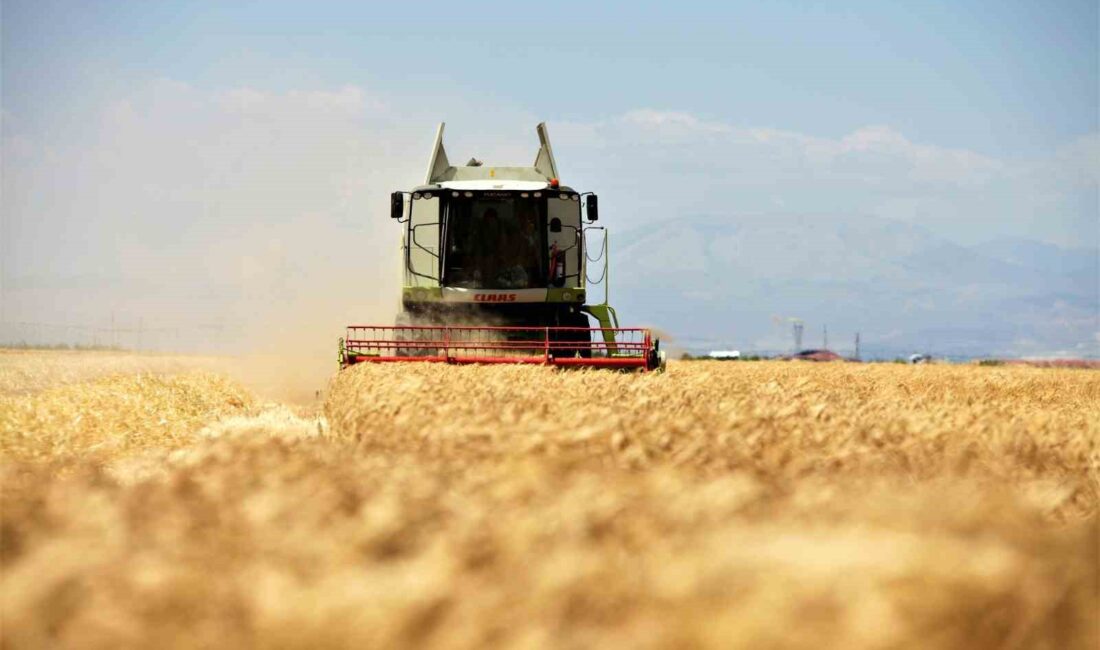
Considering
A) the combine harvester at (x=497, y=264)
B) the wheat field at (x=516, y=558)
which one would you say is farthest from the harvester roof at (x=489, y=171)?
the wheat field at (x=516, y=558)

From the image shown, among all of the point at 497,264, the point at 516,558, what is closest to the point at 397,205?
the point at 497,264

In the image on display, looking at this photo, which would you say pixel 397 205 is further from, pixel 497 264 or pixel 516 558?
pixel 516 558

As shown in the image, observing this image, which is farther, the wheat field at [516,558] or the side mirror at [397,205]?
the side mirror at [397,205]

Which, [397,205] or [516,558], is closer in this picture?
[516,558]

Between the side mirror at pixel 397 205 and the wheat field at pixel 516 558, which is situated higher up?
the side mirror at pixel 397 205

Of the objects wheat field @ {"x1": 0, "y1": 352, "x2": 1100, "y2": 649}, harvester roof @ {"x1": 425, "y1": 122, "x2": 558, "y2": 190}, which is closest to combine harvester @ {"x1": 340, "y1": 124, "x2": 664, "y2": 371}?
harvester roof @ {"x1": 425, "y1": 122, "x2": 558, "y2": 190}

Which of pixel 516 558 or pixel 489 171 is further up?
pixel 489 171

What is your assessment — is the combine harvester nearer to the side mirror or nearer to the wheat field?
the side mirror

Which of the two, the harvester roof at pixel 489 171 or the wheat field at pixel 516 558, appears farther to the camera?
the harvester roof at pixel 489 171

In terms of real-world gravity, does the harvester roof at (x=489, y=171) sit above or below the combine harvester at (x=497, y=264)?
above

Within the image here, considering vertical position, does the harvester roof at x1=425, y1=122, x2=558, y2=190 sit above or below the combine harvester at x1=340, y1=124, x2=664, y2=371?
above

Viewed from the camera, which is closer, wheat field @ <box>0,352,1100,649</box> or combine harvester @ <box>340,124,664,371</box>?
wheat field @ <box>0,352,1100,649</box>

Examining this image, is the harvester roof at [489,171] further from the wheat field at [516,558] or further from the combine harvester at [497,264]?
the wheat field at [516,558]

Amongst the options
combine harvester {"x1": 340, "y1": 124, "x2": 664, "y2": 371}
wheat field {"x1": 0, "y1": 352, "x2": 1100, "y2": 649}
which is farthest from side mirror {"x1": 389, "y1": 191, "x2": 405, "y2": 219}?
wheat field {"x1": 0, "y1": 352, "x2": 1100, "y2": 649}
